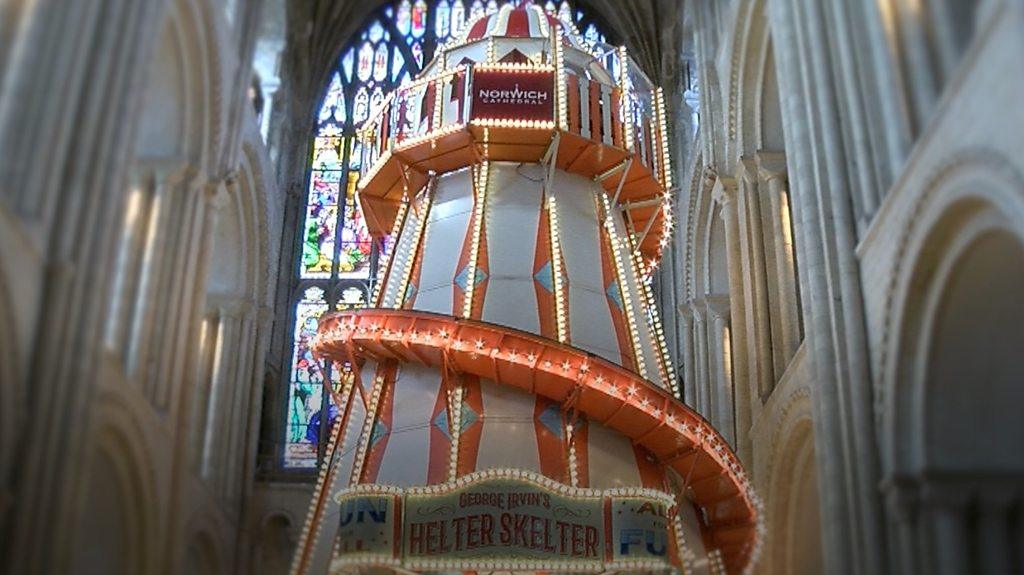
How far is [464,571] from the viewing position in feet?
41.1

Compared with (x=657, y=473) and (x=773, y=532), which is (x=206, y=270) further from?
(x=773, y=532)

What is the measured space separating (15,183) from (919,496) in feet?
24.7

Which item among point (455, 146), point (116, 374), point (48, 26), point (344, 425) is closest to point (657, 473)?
point (344, 425)

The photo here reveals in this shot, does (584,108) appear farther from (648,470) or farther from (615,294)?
(648,470)

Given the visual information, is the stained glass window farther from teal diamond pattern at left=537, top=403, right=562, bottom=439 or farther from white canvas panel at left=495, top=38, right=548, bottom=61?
teal diamond pattern at left=537, top=403, right=562, bottom=439

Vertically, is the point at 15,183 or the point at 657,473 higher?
the point at 15,183

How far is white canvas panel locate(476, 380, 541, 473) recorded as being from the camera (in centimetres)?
1397

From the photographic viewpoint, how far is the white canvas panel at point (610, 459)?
14.1 meters

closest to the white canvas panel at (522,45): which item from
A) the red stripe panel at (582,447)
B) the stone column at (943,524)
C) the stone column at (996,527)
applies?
the red stripe panel at (582,447)

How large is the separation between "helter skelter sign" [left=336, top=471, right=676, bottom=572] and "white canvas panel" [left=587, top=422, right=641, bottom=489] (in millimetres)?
1212

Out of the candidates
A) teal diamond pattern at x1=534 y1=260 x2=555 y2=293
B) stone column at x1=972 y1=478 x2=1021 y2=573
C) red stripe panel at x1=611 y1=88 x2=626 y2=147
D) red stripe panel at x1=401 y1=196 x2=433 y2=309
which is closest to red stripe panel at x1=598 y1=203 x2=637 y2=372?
teal diamond pattern at x1=534 y1=260 x2=555 y2=293

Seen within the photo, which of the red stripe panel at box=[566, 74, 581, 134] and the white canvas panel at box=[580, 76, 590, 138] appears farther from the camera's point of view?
the white canvas panel at box=[580, 76, 590, 138]

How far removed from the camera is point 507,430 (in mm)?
14203

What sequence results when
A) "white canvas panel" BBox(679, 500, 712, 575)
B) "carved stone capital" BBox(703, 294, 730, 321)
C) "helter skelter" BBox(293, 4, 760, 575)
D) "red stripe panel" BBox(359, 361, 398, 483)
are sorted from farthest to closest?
"carved stone capital" BBox(703, 294, 730, 321) → "red stripe panel" BBox(359, 361, 398, 483) → "white canvas panel" BBox(679, 500, 712, 575) → "helter skelter" BBox(293, 4, 760, 575)
